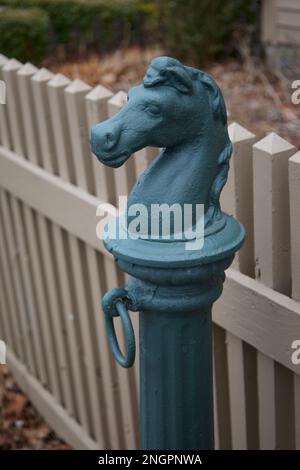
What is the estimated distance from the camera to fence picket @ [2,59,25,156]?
10.6ft

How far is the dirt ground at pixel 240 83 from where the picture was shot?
18.1 ft

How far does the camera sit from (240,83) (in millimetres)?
6934

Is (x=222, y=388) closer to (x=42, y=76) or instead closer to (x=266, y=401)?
(x=266, y=401)

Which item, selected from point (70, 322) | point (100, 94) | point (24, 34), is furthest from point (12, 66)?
point (24, 34)

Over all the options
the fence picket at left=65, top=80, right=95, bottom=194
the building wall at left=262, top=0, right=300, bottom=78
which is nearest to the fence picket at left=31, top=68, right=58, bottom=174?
the fence picket at left=65, top=80, right=95, bottom=194

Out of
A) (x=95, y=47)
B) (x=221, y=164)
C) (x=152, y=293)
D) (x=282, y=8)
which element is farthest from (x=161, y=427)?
(x=95, y=47)

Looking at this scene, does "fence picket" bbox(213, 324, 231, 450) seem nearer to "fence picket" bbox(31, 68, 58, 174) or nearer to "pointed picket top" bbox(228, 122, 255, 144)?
"pointed picket top" bbox(228, 122, 255, 144)

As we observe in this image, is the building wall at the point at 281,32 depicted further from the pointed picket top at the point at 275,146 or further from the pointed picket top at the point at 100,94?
the pointed picket top at the point at 275,146

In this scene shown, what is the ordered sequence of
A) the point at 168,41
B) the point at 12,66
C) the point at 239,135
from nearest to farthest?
the point at 239,135
the point at 12,66
the point at 168,41

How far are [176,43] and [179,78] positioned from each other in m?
6.68

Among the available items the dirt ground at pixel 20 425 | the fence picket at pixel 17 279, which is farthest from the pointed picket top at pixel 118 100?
the dirt ground at pixel 20 425

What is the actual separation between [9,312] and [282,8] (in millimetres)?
4949

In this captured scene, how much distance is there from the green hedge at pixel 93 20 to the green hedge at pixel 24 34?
634mm

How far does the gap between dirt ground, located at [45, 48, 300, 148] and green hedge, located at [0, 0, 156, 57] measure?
55 cm
